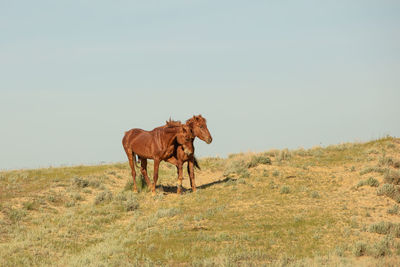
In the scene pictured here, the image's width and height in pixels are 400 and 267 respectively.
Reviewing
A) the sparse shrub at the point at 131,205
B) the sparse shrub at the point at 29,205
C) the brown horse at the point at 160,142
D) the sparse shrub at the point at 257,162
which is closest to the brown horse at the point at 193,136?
the brown horse at the point at 160,142

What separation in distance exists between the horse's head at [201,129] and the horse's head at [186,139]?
227mm

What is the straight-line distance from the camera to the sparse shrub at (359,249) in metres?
10.9

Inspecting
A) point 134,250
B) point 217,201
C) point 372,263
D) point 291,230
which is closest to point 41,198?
point 217,201

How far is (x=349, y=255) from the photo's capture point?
431 inches

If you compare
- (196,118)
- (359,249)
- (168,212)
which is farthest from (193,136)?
(359,249)

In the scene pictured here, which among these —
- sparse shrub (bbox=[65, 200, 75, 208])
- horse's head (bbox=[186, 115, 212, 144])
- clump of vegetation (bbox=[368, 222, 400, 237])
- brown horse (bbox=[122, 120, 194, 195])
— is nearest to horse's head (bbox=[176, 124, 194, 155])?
brown horse (bbox=[122, 120, 194, 195])

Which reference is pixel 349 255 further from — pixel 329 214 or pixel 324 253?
pixel 329 214

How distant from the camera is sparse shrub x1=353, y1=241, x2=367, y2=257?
10938 mm

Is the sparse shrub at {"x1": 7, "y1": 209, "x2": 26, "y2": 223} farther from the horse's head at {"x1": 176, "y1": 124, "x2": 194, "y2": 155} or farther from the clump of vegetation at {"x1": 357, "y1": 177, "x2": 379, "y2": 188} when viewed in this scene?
the clump of vegetation at {"x1": 357, "y1": 177, "x2": 379, "y2": 188}

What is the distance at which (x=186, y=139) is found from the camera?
1873 centimetres

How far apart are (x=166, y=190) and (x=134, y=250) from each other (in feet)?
31.6

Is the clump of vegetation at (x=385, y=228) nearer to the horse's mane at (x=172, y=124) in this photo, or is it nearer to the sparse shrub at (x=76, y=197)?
the horse's mane at (x=172, y=124)

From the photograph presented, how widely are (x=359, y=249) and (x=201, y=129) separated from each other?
347 inches

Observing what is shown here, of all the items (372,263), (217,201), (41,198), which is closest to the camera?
(372,263)
